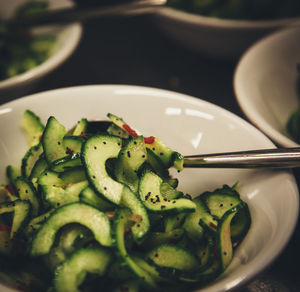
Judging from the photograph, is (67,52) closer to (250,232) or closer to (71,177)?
(71,177)

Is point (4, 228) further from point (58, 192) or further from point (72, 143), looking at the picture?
point (72, 143)

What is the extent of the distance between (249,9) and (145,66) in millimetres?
603

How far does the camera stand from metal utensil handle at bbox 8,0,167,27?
5.78 ft

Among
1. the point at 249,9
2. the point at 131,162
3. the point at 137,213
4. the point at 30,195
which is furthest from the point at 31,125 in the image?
the point at 249,9

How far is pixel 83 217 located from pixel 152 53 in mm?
1490

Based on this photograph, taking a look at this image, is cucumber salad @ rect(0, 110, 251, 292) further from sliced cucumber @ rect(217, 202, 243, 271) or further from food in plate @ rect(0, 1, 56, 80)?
food in plate @ rect(0, 1, 56, 80)

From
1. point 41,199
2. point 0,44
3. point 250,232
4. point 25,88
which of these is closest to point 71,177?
point 41,199

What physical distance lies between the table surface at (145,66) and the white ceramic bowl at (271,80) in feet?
0.68

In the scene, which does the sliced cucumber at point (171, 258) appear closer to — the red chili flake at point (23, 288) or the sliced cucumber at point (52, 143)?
the red chili flake at point (23, 288)

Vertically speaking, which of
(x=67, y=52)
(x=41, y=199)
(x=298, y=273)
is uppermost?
(x=67, y=52)

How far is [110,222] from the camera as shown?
79cm

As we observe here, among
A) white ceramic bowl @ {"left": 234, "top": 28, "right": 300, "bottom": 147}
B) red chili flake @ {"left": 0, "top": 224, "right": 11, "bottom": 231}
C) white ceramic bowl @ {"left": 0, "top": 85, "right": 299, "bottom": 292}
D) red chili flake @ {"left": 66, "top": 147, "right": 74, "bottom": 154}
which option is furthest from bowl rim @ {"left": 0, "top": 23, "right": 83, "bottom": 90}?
white ceramic bowl @ {"left": 234, "top": 28, "right": 300, "bottom": 147}

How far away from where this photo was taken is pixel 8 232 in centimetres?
88

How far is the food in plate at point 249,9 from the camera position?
71.8 inches
